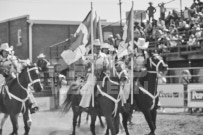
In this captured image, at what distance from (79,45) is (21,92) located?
2427 millimetres

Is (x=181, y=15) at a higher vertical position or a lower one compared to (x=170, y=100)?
higher

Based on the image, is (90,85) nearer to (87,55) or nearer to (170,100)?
(87,55)

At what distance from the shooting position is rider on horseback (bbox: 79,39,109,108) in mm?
13377

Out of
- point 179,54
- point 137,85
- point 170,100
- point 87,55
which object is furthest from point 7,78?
point 179,54

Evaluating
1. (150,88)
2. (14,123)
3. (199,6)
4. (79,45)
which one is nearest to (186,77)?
(199,6)

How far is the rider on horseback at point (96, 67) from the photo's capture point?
13377 millimetres

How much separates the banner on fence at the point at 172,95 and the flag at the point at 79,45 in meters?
7.53

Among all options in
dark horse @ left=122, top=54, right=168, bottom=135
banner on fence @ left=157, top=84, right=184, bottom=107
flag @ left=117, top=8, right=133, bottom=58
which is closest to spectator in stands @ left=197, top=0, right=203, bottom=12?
banner on fence @ left=157, top=84, right=184, bottom=107

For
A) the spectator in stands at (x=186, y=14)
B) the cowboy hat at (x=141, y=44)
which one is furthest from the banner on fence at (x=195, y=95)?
the spectator in stands at (x=186, y=14)

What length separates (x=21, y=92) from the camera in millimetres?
14977

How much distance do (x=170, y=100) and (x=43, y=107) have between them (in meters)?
8.92

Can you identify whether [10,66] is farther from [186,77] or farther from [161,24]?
[161,24]

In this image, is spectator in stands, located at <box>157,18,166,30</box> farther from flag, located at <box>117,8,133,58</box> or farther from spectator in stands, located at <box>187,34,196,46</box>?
flag, located at <box>117,8,133,58</box>

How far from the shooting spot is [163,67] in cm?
1419
